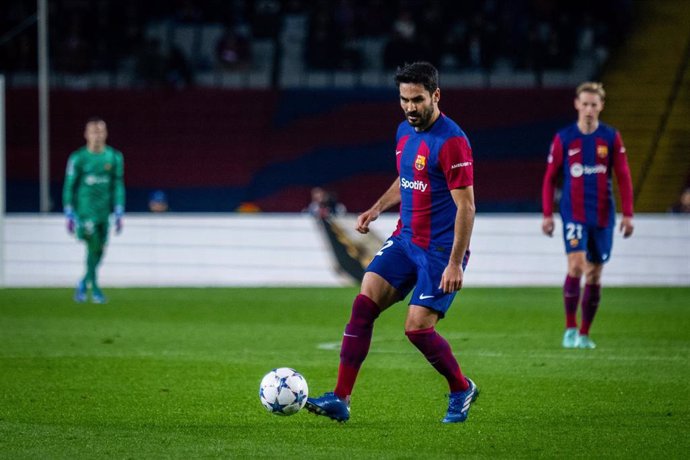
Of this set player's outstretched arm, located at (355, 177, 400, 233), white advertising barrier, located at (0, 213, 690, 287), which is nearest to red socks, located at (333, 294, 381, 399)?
player's outstretched arm, located at (355, 177, 400, 233)

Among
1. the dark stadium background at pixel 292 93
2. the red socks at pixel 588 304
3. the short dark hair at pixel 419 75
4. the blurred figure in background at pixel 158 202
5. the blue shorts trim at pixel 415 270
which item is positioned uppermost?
the short dark hair at pixel 419 75

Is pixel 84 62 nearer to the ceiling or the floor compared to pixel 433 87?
nearer to the floor

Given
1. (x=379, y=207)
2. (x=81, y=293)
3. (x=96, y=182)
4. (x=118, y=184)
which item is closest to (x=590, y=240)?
(x=379, y=207)

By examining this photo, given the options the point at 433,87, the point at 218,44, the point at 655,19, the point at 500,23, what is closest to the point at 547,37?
the point at 500,23

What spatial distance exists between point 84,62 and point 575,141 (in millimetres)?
19343

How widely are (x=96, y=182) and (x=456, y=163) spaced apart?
9755 millimetres

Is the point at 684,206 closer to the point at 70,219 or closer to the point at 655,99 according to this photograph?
the point at 655,99

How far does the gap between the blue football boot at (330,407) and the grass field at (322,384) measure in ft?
0.18

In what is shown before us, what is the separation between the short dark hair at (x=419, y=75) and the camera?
244 inches

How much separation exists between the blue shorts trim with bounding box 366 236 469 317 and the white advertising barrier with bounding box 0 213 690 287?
437 inches

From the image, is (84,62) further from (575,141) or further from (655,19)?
(575,141)

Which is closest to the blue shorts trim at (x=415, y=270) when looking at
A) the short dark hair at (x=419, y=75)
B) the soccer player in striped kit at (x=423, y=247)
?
the soccer player in striped kit at (x=423, y=247)

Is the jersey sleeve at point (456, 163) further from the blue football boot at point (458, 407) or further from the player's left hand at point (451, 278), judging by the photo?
the blue football boot at point (458, 407)

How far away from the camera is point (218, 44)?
92.3ft
